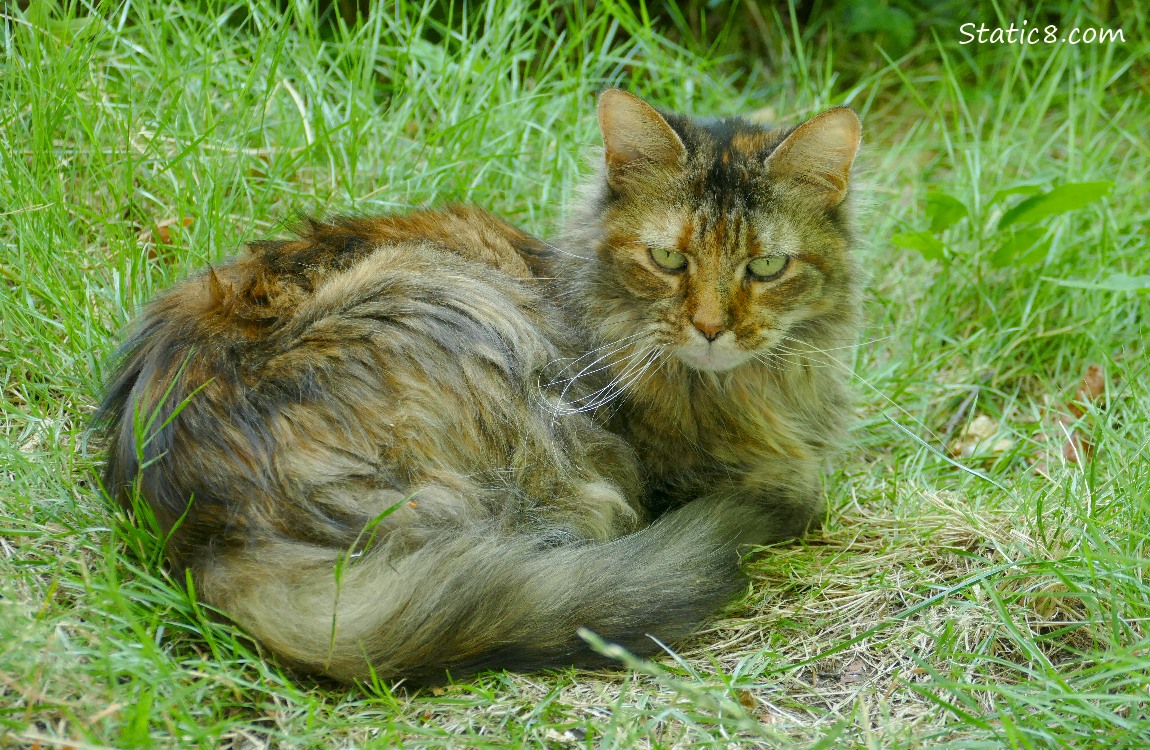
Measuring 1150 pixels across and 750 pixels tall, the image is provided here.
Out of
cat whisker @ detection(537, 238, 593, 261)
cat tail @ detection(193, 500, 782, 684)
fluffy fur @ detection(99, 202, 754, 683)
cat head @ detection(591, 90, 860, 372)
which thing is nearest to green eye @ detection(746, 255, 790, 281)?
cat head @ detection(591, 90, 860, 372)

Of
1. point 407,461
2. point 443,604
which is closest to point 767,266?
point 407,461

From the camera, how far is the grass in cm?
189

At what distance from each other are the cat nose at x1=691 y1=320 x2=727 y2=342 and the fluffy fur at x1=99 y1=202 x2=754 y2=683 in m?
0.38

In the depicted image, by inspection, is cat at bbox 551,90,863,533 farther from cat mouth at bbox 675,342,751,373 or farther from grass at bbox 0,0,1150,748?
grass at bbox 0,0,1150,748

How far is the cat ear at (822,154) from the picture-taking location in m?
2.34

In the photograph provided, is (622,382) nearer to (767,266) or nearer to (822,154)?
(767,266)

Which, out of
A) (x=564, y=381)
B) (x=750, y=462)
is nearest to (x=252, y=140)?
(x=564, y=381)

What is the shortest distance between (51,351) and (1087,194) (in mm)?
3112

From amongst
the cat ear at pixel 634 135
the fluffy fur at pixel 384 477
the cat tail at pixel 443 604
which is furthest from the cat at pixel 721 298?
the cat tail at pixel 443 604

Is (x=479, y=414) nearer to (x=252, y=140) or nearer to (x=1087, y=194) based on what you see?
(x=252, y=140)

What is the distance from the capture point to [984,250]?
3.66 meters

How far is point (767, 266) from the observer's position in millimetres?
2402

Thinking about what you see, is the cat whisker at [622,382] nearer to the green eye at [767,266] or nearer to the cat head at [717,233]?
the cat head at [717,233]

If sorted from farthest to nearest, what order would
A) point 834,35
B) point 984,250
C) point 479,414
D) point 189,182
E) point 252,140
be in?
point 834,35, point 984,250, point 252,140, point 189,182, point 479,414
